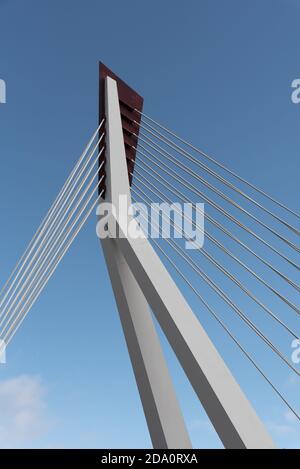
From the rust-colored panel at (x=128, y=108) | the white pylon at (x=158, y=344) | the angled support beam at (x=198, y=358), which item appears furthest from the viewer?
the rust-colored panel at (x=128, y=108)

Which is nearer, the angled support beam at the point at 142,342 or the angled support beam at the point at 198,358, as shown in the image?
the angled support beam at the point at 198,358

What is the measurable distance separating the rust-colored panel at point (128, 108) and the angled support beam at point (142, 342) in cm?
50

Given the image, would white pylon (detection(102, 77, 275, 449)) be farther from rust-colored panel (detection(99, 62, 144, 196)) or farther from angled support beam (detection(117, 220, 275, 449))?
rust-colored panel (detection(99, 62, 144, 196))

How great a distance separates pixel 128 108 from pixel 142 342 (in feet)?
13.5

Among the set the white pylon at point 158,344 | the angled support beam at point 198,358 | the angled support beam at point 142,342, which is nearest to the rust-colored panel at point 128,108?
the white pylon at point 158,344

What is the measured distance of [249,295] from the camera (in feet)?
18.5

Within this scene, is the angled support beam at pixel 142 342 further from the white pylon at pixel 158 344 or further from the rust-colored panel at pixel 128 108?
the rust-colored panel at pixel 128 108

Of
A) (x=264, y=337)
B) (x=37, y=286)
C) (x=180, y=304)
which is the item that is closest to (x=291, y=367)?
(x=264, y=337)

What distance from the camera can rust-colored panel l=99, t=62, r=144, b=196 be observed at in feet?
25.4

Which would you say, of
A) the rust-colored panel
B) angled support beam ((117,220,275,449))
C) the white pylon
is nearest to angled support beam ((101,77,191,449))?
the white pylon

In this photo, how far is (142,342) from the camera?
5.90 m

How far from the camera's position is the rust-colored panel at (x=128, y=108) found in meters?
7.74
